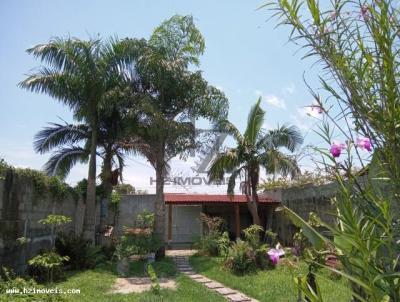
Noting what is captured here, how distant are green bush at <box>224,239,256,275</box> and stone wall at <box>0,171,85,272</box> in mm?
5409

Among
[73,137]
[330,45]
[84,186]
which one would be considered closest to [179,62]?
[73,137]

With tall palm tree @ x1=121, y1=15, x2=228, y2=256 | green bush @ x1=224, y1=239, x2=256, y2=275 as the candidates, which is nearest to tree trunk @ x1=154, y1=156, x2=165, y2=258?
tall palm tree @ x1=121, y1=15, x2=228, y2=256

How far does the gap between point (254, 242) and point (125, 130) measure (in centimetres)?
601

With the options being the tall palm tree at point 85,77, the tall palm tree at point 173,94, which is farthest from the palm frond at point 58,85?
the tall palm tree at point 173,94

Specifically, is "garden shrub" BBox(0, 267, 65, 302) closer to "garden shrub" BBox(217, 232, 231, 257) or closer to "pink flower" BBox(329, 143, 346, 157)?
"pink flower" BBox(329, 143, 346, 157)

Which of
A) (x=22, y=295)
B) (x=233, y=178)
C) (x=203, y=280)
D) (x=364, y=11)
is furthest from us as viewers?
(x=233, y=178)

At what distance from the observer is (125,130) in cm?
1538

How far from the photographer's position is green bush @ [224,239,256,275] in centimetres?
1253

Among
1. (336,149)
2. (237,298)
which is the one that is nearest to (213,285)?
(237,298)

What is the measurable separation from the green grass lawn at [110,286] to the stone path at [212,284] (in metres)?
0.26

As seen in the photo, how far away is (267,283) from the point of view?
10391 mm

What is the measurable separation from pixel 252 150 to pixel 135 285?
7.98 meters

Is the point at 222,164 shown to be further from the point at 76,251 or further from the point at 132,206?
the point at 76,251

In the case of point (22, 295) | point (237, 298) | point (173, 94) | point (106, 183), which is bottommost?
point (237, 298)
